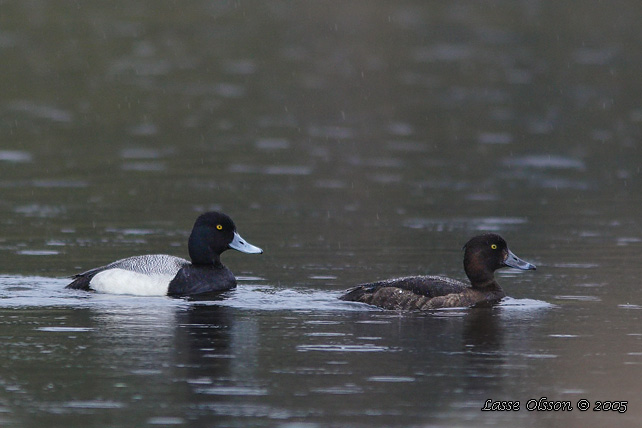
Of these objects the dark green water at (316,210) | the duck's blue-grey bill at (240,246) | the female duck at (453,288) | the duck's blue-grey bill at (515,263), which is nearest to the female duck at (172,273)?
the duck's blue-grey bill at (240,246)

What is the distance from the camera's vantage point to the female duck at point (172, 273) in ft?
50.8

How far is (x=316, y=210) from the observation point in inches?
822

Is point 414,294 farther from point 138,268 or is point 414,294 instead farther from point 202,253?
point 138,268

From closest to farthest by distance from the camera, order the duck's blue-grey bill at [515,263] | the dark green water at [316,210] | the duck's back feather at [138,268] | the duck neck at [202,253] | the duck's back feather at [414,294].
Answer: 1. the dark green water at [316,210]
2. the duck's back feather at [414,294]
3. the duck's blue-grey bill at [515,263]
4. the duck's back feather at [138,268]
5. the duck neck at [202,253]

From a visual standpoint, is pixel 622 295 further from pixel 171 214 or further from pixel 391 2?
pixel 391 2

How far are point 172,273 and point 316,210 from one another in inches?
215

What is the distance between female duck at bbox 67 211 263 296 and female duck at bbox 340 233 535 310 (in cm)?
191

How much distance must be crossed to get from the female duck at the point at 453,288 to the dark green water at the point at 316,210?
0.28m

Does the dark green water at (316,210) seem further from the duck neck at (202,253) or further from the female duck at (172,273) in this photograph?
the duck neck at (202,253)

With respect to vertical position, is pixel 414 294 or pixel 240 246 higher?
pixel 240 246

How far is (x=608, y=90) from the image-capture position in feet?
117

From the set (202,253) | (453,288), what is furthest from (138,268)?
(453,288)

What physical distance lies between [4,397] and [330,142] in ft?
59.2

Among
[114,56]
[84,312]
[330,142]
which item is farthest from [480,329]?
[114,56]
